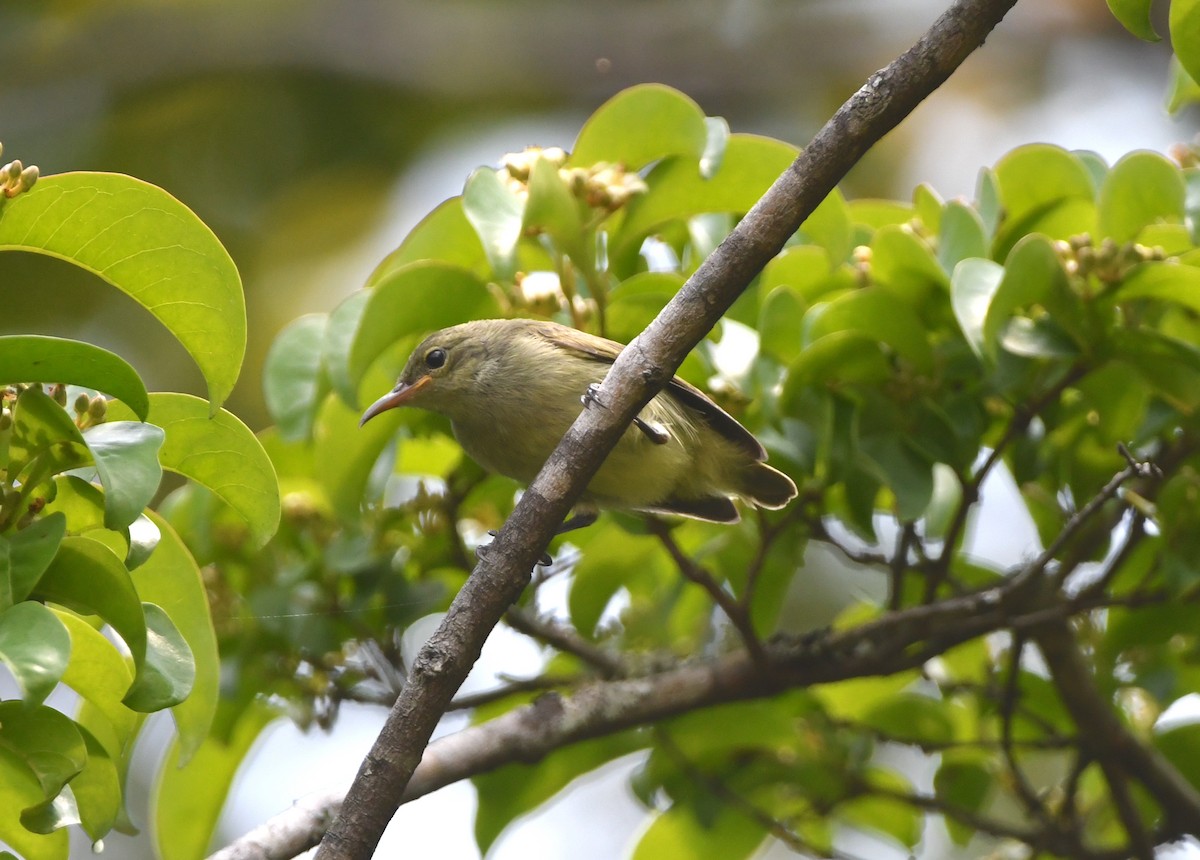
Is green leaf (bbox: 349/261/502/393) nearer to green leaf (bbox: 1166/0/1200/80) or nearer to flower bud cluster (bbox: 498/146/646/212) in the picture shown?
flower bud cluster (bbox: 498/146/646/212)

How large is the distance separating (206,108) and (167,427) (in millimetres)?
5353

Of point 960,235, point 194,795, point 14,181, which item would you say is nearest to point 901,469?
point 960,235

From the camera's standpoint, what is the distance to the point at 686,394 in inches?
120


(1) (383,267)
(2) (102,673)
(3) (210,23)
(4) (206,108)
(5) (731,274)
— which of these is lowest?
(2) (102,673)

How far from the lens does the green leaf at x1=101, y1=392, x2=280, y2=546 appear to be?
2.20 metres

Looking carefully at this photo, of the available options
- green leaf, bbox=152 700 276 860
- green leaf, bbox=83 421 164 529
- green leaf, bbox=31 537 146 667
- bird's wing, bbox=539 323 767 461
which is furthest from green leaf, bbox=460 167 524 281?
green leaf, bbox=152 700 276 860

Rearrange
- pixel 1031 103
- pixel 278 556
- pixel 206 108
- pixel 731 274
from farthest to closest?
1. pixel 1031 103
2. pixel 206 108
3. pixel 278 556
4. pixel 731 274

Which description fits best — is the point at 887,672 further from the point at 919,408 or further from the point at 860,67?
the point at 860,67

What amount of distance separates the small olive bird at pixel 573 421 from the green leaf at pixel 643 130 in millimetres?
434

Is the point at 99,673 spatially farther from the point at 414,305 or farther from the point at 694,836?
the point at 694,836

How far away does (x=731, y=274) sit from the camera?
215 cm

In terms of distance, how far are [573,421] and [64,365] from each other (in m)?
1.50

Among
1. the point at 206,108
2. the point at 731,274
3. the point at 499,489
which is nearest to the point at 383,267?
the point at 499,489

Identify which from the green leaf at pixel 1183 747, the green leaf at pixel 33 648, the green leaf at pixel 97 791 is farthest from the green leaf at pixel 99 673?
the green leaf at pixel 1183 747
